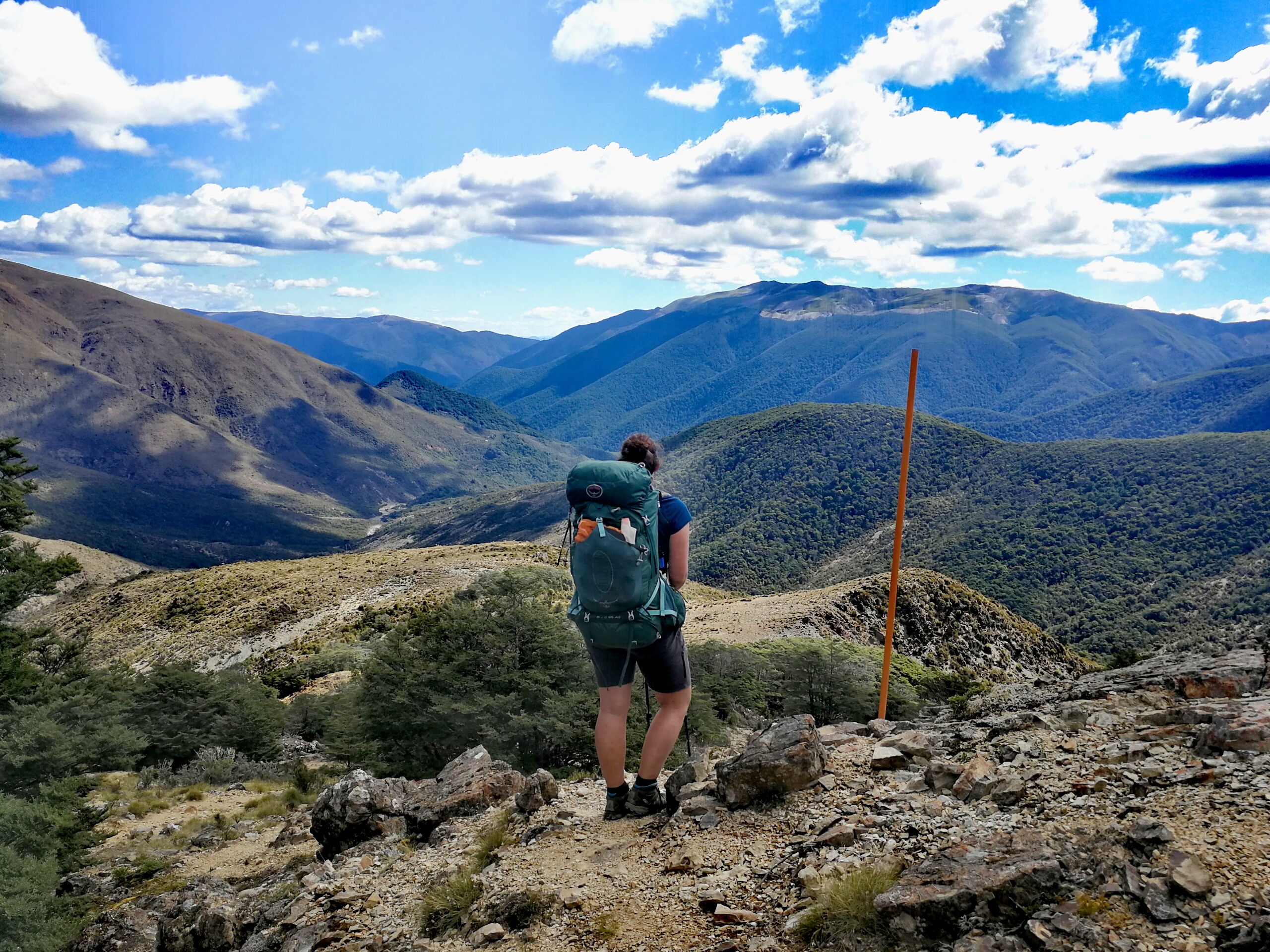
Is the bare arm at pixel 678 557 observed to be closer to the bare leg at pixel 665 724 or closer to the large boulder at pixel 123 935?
the bare leg at pixel 665 724

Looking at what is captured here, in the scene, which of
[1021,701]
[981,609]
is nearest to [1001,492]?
[981,609]

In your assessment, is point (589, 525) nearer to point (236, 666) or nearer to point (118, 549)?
point (236, 666)

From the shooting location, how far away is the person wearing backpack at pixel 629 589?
5711 millimetres

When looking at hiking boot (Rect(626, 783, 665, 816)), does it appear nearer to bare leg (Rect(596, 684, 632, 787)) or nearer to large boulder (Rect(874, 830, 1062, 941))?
bare leg (Rect(596, 684, 632, 787))

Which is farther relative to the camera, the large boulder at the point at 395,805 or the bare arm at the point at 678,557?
the large boulder at the point at 395,805

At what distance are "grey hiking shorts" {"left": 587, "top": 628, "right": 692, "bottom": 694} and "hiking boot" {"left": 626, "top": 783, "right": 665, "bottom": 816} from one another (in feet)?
3.32

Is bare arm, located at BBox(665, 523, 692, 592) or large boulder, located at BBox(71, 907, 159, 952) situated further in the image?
large boulder, located at BBox(71, 907, 159, 952)

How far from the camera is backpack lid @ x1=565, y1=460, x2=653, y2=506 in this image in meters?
5.72

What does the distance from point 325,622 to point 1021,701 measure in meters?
44.2

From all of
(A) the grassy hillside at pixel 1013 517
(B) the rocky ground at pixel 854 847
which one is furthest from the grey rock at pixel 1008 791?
(A) the grassy hillside at pixel 1013 517


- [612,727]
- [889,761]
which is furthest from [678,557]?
[889,761]

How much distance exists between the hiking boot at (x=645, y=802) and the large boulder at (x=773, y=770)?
0.55 meters

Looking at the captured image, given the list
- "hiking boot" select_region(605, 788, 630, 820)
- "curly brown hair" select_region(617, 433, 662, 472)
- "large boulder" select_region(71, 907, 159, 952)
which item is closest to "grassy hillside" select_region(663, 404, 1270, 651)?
"hiking boot" select_region(605, 788, 630, 820)

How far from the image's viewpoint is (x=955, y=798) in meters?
5.53
